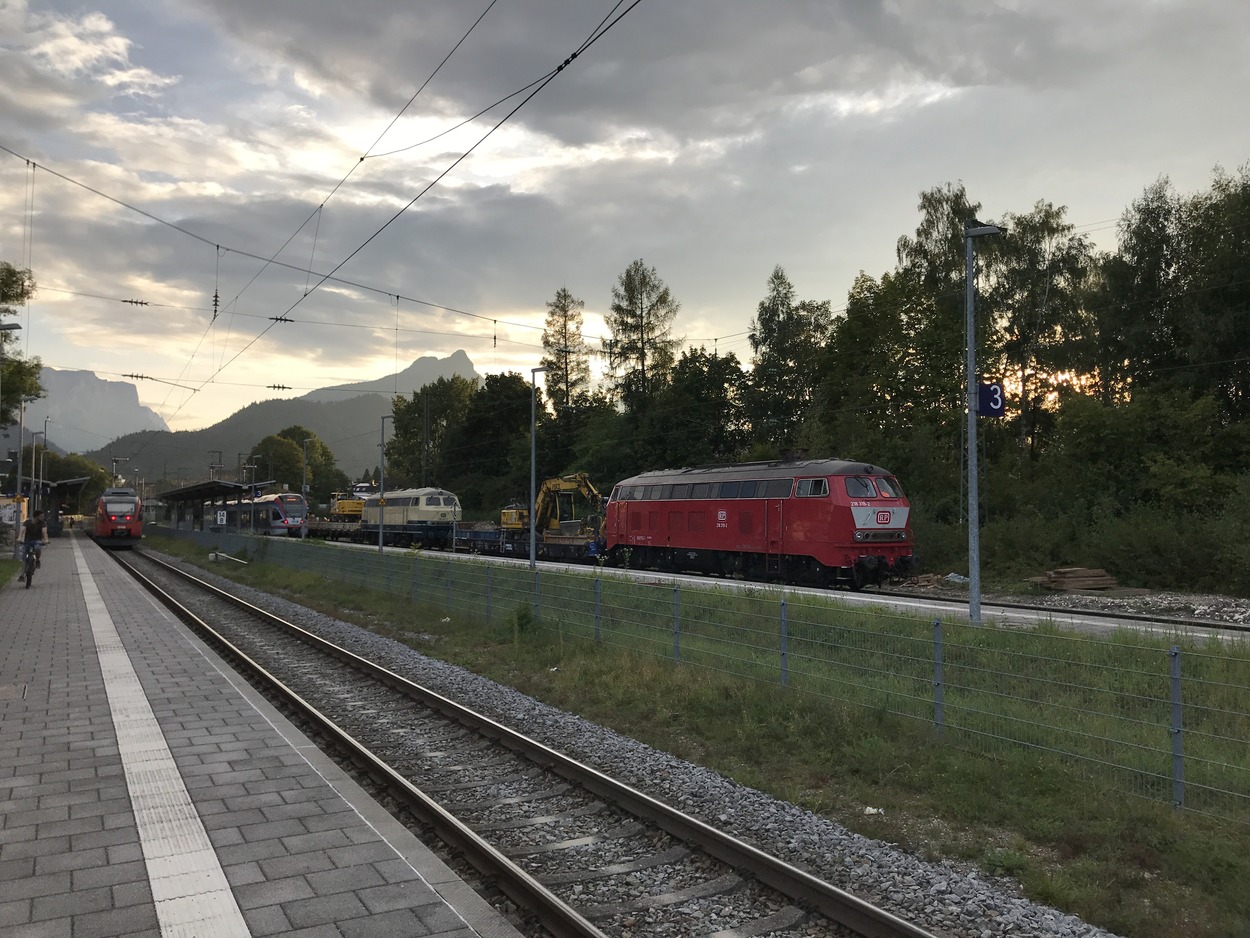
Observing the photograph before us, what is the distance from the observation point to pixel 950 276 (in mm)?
46969

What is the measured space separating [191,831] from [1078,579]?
23.5 metres

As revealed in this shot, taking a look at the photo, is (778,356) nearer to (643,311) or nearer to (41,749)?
(643,311)

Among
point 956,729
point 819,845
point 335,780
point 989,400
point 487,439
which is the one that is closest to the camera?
point 819,845

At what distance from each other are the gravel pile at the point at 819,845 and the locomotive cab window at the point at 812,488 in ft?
49.9

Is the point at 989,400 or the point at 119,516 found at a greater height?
the point at 989,400

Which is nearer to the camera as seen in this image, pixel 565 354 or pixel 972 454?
pixel 972 454

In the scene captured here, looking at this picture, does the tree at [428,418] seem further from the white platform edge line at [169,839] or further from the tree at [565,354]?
the white platform edge line at [169,839]

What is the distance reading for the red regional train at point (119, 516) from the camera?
5709cm

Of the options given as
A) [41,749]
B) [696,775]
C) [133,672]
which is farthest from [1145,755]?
[133,672]

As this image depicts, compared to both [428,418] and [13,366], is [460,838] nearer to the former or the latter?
[13,366]

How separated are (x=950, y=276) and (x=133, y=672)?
144 feet

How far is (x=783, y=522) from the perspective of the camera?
2566 cm

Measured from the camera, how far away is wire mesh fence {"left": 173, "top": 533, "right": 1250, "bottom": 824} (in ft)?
22.8


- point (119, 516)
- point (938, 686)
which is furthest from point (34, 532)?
point (119, 516)
